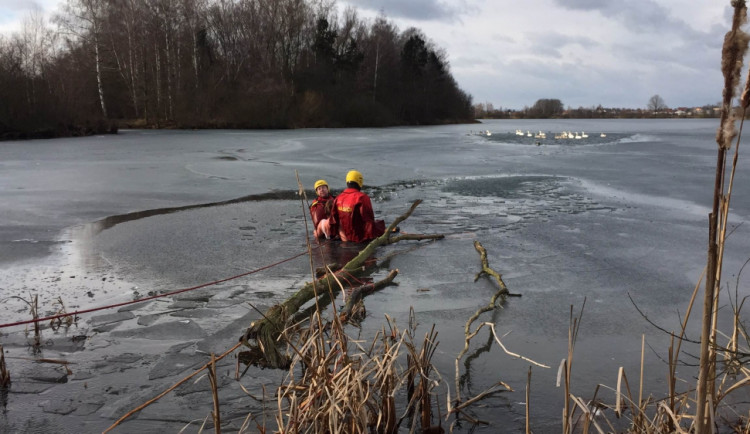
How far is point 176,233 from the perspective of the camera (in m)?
8.39

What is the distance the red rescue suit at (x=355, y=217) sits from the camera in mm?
7750

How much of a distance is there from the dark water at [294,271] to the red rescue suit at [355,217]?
0.52 m

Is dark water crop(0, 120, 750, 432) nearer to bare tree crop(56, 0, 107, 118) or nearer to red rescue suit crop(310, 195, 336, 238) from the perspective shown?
red rescue suit crop(310, 195, 336, 238)

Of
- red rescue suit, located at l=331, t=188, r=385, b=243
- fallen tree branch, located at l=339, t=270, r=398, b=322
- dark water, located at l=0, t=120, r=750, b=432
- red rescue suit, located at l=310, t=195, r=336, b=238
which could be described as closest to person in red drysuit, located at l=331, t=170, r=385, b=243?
red rescue suit, located at l=331, t=188, r=385, b=243

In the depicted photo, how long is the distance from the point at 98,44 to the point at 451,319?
4243cm

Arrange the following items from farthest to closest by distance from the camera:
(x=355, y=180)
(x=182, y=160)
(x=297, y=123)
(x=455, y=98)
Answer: (x=455, y=98)
(x=297, y=123)
(x=182, y=160)
(x=355, y=180)

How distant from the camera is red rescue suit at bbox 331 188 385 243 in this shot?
25.4 feet

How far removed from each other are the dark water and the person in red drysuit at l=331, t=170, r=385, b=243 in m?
0.54

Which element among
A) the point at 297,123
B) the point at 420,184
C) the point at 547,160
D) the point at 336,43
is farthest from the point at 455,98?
the point at 420,184

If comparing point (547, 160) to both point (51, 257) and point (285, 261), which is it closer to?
point (285, 261)

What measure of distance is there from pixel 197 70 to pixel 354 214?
42.8m

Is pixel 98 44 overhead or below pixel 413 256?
overhead

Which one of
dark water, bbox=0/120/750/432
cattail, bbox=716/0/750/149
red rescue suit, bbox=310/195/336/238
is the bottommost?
dark water, bbox=0/120/750/432

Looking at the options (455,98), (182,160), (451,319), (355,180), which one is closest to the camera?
(451,319)
